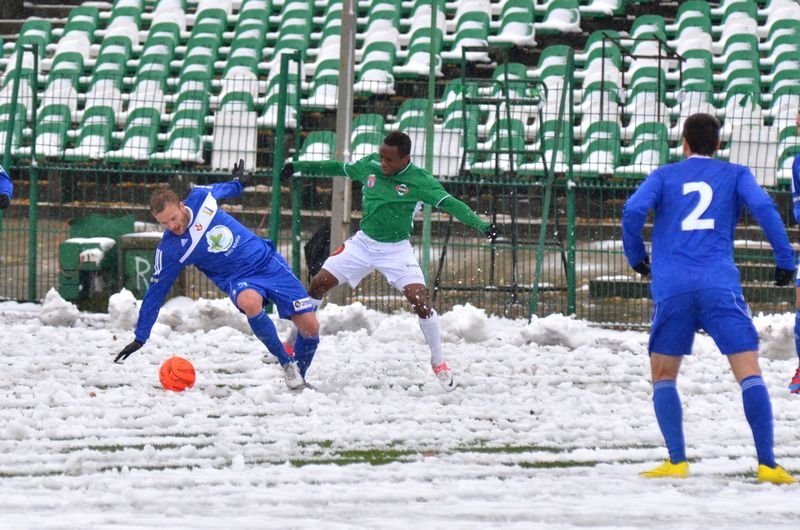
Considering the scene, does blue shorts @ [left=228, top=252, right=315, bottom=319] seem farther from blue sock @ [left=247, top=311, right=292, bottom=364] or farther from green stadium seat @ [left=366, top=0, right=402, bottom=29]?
green stadium seat @ [left=366, top=0, right=402, bottom=29]

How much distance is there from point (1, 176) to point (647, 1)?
14.6 meters

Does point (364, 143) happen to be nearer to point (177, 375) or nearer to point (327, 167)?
point (327, 167)

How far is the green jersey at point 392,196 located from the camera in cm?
1052

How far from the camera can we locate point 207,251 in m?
10.0

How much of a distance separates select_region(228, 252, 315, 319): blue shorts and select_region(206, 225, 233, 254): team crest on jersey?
263 millimetres

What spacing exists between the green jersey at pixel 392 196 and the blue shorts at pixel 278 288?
0.82 m

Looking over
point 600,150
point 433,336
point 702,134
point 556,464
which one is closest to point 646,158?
point 600,150

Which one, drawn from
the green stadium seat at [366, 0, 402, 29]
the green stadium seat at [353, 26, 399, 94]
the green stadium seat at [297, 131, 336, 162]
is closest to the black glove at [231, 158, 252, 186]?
the green stadium seat at [297, 131, 336, 162]

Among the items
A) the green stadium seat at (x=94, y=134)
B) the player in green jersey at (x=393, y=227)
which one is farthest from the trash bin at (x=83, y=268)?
the player in green jersey at (x=393, y=227)

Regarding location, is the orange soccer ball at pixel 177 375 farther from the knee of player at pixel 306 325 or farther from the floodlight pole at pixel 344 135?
the floodlight pole at pixel 344 135

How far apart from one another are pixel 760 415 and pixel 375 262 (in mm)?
4360

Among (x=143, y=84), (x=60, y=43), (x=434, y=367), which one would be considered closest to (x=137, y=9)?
(x=60, y=43)

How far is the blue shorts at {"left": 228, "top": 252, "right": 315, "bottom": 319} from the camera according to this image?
10.1m

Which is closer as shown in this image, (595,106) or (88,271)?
(88,271)
